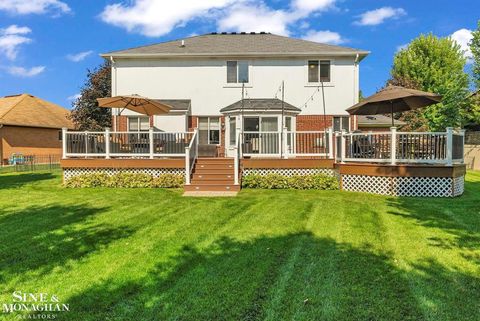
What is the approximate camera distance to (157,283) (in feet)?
14.1

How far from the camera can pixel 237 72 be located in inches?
716

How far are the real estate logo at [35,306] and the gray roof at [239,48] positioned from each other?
15.6 m

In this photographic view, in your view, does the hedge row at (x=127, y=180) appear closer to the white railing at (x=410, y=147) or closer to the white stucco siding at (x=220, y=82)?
the white stucco siding at (x=220, y=82)

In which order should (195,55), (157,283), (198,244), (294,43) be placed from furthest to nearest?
(294,43) → (195,55) → (198,244) → (157,283)

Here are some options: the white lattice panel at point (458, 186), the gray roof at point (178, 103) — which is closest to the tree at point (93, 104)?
the gray roof at point (178, 103)

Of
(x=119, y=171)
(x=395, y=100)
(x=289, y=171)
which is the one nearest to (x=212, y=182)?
(x=289, y=171)

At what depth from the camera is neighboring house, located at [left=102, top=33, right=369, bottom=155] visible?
703 inches

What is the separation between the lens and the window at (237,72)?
18172 millimetres

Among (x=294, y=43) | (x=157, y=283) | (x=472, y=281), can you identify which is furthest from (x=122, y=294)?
(x=294, y=43)

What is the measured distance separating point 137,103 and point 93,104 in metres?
14.7

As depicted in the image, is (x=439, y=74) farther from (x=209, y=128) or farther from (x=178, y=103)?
(x=178, y=103)

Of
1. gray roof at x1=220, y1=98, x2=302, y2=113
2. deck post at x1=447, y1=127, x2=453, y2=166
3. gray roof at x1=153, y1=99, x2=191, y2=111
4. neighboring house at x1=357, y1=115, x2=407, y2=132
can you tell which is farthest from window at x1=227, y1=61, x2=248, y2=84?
deck post at x1=447, y1=127, x2=453, y2=166

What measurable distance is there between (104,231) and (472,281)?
20.0ft

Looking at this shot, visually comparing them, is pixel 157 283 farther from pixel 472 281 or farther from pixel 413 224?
Result: pixel 413 224
